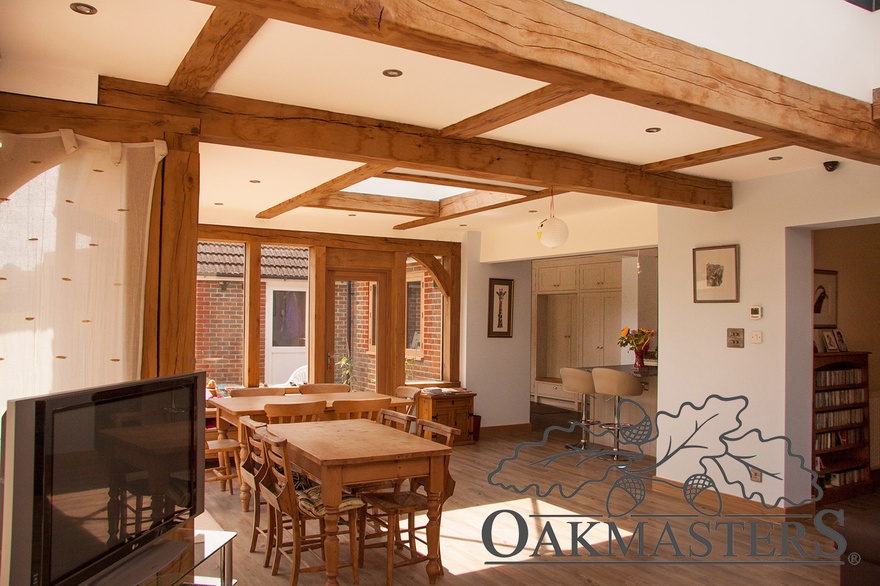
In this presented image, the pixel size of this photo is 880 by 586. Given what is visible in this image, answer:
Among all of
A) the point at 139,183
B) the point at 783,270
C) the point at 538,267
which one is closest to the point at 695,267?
the point at 783,270

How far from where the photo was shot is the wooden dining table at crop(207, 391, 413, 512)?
5398mm

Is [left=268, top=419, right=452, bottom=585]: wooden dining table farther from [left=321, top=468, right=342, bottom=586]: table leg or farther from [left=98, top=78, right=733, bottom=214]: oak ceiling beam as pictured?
[left=98, top=78, right=733, bottom=214]: oak ceiling beam

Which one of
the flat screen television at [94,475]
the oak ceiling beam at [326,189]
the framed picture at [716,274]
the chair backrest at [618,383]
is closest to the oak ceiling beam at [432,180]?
the oak ceiling beam at [326,189]

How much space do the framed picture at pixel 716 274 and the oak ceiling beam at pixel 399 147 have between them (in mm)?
385

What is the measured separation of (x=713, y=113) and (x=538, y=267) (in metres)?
8.97

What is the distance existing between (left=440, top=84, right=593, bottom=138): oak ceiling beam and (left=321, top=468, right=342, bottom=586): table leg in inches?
80.9

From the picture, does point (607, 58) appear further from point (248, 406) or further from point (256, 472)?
point (248, 406)

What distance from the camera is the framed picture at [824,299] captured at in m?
6.07

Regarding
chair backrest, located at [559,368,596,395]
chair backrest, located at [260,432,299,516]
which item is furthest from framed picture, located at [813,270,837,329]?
chair backrest, located at [260,432,299,516]

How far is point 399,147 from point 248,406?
269cm

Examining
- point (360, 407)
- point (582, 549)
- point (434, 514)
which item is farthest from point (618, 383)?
point (434, 514)

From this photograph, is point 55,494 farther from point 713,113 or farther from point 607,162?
point 607,162

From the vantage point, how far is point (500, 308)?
8.98 meters

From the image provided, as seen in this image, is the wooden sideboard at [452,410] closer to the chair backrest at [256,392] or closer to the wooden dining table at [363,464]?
the chair backrest at [256,392]
